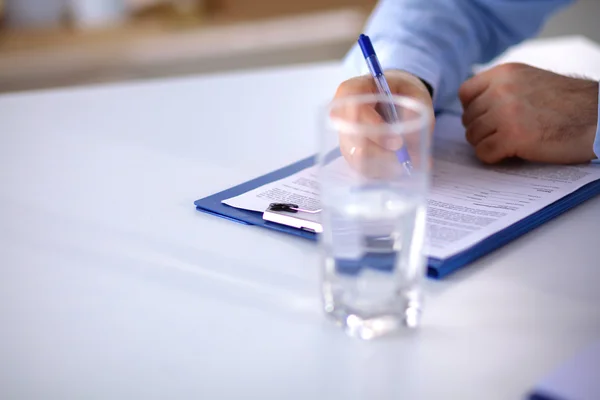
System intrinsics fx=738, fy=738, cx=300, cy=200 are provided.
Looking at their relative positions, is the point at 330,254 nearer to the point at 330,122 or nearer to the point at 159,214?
the point at 330,122

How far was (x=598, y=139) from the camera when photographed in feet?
2.87

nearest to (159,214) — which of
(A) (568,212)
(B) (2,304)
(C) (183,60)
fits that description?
(B) (2,304)

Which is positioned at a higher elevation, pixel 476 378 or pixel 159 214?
pixel 159 214

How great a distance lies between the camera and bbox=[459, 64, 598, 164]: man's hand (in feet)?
2.90

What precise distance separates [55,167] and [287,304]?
1.50 feet

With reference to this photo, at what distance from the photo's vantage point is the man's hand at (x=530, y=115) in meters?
0.88

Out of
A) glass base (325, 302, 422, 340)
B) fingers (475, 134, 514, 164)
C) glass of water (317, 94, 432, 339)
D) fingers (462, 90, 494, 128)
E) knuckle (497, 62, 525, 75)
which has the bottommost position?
glass base (325, 302, 422, 340)

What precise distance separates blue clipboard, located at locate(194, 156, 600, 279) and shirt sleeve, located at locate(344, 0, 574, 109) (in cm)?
24

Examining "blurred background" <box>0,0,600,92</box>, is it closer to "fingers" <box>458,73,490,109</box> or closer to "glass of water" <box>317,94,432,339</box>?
"fingers" <box>458,73,490,109</box>

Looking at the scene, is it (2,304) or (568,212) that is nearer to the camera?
(2,304)

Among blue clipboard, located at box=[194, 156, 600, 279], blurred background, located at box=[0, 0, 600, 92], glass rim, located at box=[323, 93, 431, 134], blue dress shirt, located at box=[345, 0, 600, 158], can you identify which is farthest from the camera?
blurred background, located at box=[0, 0, 600, 92]

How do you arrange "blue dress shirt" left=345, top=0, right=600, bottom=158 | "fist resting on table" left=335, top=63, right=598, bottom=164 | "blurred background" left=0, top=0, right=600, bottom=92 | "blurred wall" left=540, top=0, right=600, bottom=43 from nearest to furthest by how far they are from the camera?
"fist resting on table" left=335, top=63, right=598, bottom=164
"blue dress shirt" left=345, top=0, right=600, bottom=158
"blurred wall" left=540, top=0, right=600, bottom=43
"blurred background" left=0, top=0, right=600, bottom=92

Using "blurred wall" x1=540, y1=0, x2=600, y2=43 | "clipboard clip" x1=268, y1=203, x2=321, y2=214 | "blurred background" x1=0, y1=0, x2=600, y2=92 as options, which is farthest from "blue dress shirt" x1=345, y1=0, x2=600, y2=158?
"blurred background" x1=0, y1=0, x2=600, y2=92

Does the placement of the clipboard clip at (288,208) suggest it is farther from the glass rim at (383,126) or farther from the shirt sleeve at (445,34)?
the shirt sleeve at (445,34)
